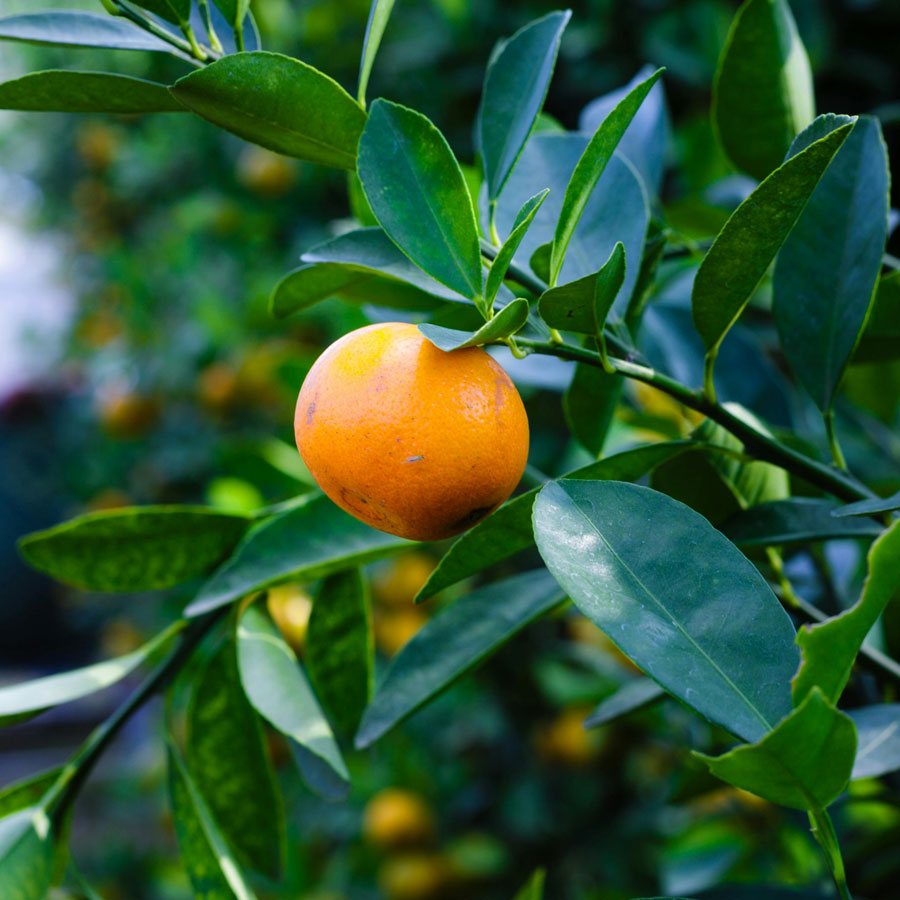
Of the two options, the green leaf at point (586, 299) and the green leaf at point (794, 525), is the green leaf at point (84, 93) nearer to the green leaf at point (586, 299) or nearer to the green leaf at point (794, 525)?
the green leaf at point (586, 299)

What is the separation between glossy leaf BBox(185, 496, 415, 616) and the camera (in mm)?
472

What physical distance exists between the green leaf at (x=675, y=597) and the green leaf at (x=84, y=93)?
0.89ft

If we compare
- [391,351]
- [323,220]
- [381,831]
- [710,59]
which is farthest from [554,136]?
[323,220]

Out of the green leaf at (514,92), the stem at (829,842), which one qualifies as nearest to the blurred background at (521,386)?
the green leaf at (514,92)

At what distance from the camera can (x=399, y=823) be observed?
1351mm

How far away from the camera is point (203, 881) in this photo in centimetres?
44

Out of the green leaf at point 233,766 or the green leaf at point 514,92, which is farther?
the green leaf at point 233,766

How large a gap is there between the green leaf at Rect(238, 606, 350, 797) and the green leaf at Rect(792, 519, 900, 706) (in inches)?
9.5

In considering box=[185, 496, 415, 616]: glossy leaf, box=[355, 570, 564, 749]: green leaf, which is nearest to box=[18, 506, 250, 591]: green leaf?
box=[185, 496, 415, 616]: glossy leaf

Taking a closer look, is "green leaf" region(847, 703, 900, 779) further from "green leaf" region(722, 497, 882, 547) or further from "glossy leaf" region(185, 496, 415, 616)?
"glossy leaf" region(185, 496, 415, 616)

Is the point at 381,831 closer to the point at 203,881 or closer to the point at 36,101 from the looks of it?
the point at 203,881

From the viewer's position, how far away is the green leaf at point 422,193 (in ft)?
1.13

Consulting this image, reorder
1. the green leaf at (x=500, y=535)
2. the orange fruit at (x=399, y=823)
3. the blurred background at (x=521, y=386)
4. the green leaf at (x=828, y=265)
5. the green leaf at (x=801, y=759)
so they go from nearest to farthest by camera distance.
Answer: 1. the green leaf at (x=801, y=759)
2. the green leaf at (x=500, y=535)
3. the green leaf at (x=828, y=265)
4. the blurred background at (x=521, y=386)
5. the orange fruit at (x=399, y=823)

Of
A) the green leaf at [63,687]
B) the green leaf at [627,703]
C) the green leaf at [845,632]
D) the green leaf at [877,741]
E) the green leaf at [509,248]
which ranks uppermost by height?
the green leaf at [509,248]
